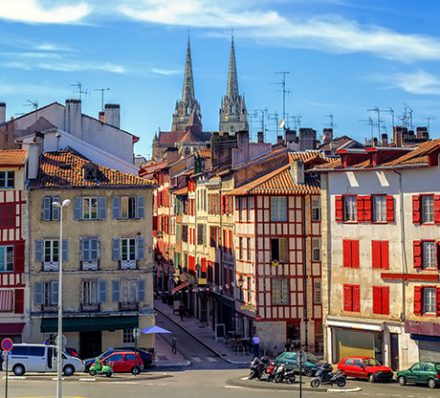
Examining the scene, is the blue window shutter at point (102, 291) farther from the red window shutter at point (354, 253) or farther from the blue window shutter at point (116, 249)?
the red window shutter at point (354, 253)

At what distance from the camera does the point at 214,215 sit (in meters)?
70.1

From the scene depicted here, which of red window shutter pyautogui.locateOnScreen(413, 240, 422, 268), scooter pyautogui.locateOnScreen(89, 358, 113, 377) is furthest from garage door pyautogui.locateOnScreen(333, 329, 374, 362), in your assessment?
scooter pyautogui.locateOnScreen(89, 358, 113, 377)

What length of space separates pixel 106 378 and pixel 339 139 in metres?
59.8

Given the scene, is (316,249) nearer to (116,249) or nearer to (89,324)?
(116,249)

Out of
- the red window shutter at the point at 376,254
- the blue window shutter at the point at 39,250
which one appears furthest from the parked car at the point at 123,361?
the red window shutter at the point at 376,254

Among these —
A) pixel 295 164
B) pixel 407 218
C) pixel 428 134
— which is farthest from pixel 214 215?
pixel 407 218

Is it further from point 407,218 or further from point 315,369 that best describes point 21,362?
point 407,218

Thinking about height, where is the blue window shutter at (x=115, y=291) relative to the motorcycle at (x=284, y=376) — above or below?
above

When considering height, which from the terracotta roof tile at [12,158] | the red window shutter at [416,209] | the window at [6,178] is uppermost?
the terracotta roof tile at [12,158]

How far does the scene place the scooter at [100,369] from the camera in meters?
46.6

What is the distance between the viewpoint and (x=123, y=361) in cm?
4853

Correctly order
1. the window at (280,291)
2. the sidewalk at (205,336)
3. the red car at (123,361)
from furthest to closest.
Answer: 1. the window at (280,291)
2. the sidewalk at (205,336)
3. the red car at (123,361)

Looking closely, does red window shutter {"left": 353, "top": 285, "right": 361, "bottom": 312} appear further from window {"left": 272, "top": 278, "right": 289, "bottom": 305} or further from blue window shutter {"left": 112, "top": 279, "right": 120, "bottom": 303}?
blue window shutter {"left": 112, "top": 279, "right": 120, "bottom": 303}

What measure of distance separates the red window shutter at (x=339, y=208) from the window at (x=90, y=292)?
15090 mm
